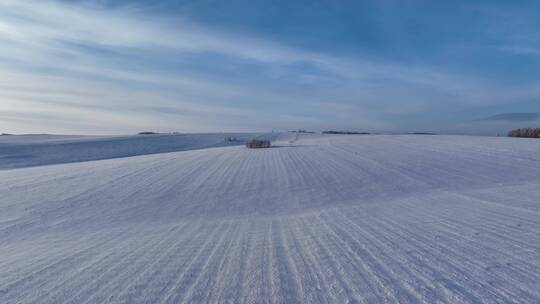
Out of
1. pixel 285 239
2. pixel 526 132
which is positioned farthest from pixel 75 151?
pixel 526 132

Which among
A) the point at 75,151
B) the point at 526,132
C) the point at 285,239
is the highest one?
the point at 526,132

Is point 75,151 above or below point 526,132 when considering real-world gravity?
below

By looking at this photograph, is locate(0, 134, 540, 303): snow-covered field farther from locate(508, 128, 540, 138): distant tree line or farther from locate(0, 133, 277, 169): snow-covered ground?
locate(0, 133, 277, 169): snow-covered ground

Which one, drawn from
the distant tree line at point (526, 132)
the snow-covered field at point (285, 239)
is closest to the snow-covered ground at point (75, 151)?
the snow-covered field at point (285, 239)

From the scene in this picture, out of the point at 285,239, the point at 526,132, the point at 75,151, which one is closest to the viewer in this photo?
the point at 285,239

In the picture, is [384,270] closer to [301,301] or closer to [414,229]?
[301,301]

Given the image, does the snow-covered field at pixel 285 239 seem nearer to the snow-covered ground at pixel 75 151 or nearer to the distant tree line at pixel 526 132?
the distant tree line at pixel 526 132

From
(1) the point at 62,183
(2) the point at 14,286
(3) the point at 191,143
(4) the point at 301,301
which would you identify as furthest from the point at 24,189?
(3) the point at 191,143

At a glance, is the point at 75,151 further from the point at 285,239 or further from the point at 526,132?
the point at 526,132

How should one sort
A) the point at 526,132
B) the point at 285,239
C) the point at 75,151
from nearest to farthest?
the point at 285,239 → the point at 526,132 → the point at 75,151

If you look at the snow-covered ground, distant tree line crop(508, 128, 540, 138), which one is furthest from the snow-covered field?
the snow-covered ground

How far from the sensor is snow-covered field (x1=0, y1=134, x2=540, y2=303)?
2814mm

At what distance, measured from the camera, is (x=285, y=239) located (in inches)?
175

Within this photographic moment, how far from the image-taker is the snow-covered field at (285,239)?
111 inches
